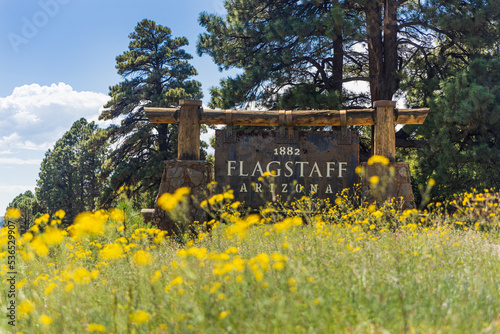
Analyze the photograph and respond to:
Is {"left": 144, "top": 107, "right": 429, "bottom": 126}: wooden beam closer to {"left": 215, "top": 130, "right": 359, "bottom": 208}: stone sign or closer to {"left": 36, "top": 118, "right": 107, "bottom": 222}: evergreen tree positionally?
{"left": 215, "top": 130, "right": 359, "bottom": 208}: stone sign

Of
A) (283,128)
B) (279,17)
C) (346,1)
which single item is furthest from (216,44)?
(283,128)

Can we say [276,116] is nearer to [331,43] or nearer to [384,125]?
[384,125]

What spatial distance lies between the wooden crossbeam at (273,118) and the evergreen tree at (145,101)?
10.3 meters

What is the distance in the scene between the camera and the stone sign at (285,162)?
708cm

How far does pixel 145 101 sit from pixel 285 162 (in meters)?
14.1

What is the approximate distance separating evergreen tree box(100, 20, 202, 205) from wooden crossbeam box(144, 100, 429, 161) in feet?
33.7

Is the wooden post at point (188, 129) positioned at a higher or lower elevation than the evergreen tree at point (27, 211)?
higher

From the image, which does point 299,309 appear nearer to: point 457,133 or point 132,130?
point 457,133

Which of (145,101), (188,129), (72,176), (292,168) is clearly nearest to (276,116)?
(292,168)

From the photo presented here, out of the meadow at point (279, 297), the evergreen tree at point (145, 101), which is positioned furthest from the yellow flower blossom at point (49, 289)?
the evergreen tree at point (145, 101)

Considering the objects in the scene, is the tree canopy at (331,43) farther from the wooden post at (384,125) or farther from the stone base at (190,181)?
the stone base at (190,181)

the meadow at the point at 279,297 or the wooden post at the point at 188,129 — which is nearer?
the meadow at the point at 279,297

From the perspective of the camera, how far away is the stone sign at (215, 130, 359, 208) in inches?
279

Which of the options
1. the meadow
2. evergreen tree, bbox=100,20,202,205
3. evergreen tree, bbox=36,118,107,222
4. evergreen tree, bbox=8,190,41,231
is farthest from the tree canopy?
evergreen tree, bbox=8,190,41,231
